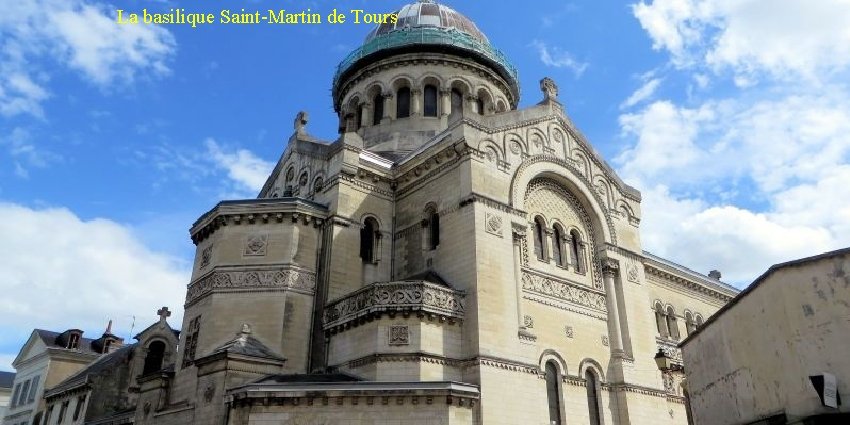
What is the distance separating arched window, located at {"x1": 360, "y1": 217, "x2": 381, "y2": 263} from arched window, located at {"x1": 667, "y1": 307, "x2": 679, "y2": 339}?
17.6 meters

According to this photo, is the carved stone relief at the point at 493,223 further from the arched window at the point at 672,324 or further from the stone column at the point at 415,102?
the arched window at the point at 672,324

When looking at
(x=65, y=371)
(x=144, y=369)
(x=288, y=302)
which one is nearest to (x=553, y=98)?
(x=288, y=302)

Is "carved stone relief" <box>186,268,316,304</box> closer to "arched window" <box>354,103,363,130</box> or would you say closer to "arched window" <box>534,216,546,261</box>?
"arched window" <box>534,216,546,261</box>

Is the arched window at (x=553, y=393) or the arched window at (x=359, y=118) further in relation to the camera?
the arched window at (x=359, y=118)

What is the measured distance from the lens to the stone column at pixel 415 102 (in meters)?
31.2

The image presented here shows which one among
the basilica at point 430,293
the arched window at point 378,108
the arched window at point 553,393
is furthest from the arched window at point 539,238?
the arched window at point 378,108

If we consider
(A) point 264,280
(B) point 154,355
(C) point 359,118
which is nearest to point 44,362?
(B) point 154,355

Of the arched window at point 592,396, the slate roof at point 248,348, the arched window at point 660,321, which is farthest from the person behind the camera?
the arched window at point 660,321

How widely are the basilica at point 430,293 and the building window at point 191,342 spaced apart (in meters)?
0.08

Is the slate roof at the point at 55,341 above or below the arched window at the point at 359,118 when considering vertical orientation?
below

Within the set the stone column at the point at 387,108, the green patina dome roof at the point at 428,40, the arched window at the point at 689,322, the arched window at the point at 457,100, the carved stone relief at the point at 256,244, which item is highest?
the green patina dome roof at the point at 428,40

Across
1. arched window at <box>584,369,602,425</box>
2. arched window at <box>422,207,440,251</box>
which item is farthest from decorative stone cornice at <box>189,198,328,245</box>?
arched window at <box>584,369,602,425</box>

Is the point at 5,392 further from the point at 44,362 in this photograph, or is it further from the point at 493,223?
the point at 493,223

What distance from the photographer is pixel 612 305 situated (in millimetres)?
25344
